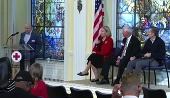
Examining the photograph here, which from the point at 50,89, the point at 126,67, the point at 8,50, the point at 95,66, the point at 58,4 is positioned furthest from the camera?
the point at 58,4

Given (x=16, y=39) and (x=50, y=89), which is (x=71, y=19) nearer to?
(x=16, y=39)

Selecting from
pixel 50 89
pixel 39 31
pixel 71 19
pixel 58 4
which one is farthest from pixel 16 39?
pixel 50 89

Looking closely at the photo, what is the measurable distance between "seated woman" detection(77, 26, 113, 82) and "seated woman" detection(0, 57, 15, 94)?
16.6 ft

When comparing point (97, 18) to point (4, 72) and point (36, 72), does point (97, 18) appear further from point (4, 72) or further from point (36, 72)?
point (4, 72)

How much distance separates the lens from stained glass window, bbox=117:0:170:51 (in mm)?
10562

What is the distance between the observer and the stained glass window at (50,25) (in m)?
12.9

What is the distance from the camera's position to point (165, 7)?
10.6m

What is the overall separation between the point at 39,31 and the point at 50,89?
20.4 ft

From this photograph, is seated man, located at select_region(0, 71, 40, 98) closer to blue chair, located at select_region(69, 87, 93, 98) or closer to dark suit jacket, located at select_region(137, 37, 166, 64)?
blue chair, located at select_region(69, 87, 93, 98)

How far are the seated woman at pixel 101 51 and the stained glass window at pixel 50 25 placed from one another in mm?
2911

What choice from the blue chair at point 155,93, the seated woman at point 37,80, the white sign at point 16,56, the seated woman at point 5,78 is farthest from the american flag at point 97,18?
the seated woman at point 5,78

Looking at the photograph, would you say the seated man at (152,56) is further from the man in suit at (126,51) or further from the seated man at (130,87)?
the seated man at (130,87)

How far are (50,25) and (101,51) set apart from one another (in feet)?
12.4

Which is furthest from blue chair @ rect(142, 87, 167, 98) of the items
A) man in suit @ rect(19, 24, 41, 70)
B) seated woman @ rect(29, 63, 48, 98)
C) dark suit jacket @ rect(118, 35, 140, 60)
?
man in suit @ rect(19, 24, 41, 70)
